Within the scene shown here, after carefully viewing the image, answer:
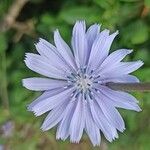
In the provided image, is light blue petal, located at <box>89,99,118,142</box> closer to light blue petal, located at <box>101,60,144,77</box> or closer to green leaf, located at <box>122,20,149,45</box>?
light blue petal, located at <box>101,60,144,77</box>

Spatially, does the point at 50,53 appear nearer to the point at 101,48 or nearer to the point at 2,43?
the point at 101,48

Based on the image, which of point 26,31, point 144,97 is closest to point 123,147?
point 144,97

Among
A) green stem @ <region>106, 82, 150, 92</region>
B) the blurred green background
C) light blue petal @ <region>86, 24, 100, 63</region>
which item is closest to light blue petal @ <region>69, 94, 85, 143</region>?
green stem @ <region>106, 82, 150, 92</region>

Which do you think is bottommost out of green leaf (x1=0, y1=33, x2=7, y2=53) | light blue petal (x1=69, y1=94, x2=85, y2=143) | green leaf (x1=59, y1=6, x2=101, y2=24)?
light blue petal (x1=69, y1=94, x2=85, y2=143)

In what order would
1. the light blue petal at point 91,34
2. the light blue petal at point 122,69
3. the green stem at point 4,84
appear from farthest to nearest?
the green stem at point 4,84 → the light blue petal at point 91,34 → the light blue petal at point 122,69

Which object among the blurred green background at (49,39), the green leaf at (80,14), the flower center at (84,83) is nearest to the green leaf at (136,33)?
the blurred green background at (49,39)

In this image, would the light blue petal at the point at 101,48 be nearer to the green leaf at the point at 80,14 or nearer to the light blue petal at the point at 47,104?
the light blue petal at the point at 47,104

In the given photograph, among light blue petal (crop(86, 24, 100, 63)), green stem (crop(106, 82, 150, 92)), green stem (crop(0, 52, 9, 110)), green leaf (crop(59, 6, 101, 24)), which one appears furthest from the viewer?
green stem (crop(0, 52, 9, 110))
